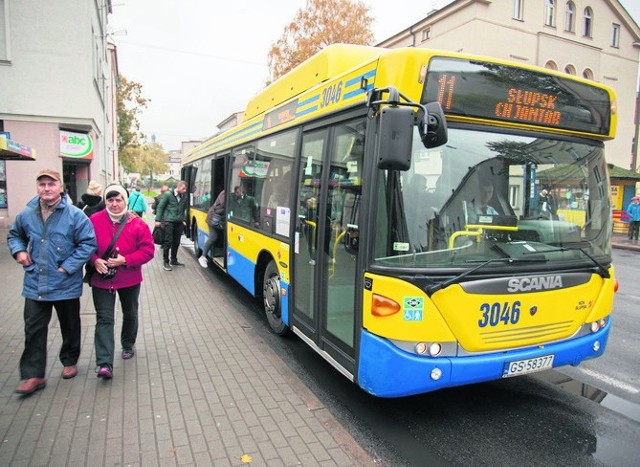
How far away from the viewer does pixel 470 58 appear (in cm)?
346

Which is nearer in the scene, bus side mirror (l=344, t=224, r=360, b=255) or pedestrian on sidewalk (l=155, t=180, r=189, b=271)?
bus side mirror (l=344, t=224, r=360, b=255)

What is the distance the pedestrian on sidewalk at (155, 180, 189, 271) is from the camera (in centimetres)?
999

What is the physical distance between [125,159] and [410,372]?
182 ft

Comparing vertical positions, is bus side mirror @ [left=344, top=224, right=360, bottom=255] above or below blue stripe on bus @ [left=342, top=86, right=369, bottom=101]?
below

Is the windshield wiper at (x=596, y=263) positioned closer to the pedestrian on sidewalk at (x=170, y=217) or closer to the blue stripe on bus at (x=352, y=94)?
the blue stripe on bus at (x=352, y=94)

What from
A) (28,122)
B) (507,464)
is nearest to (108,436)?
(507,464)

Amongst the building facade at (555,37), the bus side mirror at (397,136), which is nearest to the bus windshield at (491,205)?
the bus side mirror at (397,136)

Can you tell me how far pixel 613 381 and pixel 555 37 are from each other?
28817 millimetres

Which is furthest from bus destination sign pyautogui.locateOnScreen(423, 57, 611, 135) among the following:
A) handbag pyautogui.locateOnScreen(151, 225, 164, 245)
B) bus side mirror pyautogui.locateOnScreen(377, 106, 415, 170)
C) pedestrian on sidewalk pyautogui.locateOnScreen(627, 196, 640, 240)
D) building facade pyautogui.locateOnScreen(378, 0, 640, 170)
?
building facade pyautogui.locateOnScreen(378, 0, 640, 170)

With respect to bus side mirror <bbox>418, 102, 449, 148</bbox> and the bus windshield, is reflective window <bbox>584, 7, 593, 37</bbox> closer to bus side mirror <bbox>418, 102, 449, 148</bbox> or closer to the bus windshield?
the bus windshield

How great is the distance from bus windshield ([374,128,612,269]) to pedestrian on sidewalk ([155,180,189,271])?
7.63m

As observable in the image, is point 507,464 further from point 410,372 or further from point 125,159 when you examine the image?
point 125,159

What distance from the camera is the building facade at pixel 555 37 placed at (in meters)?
25.6

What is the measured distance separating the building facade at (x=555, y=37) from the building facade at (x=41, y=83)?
18.8 metres
